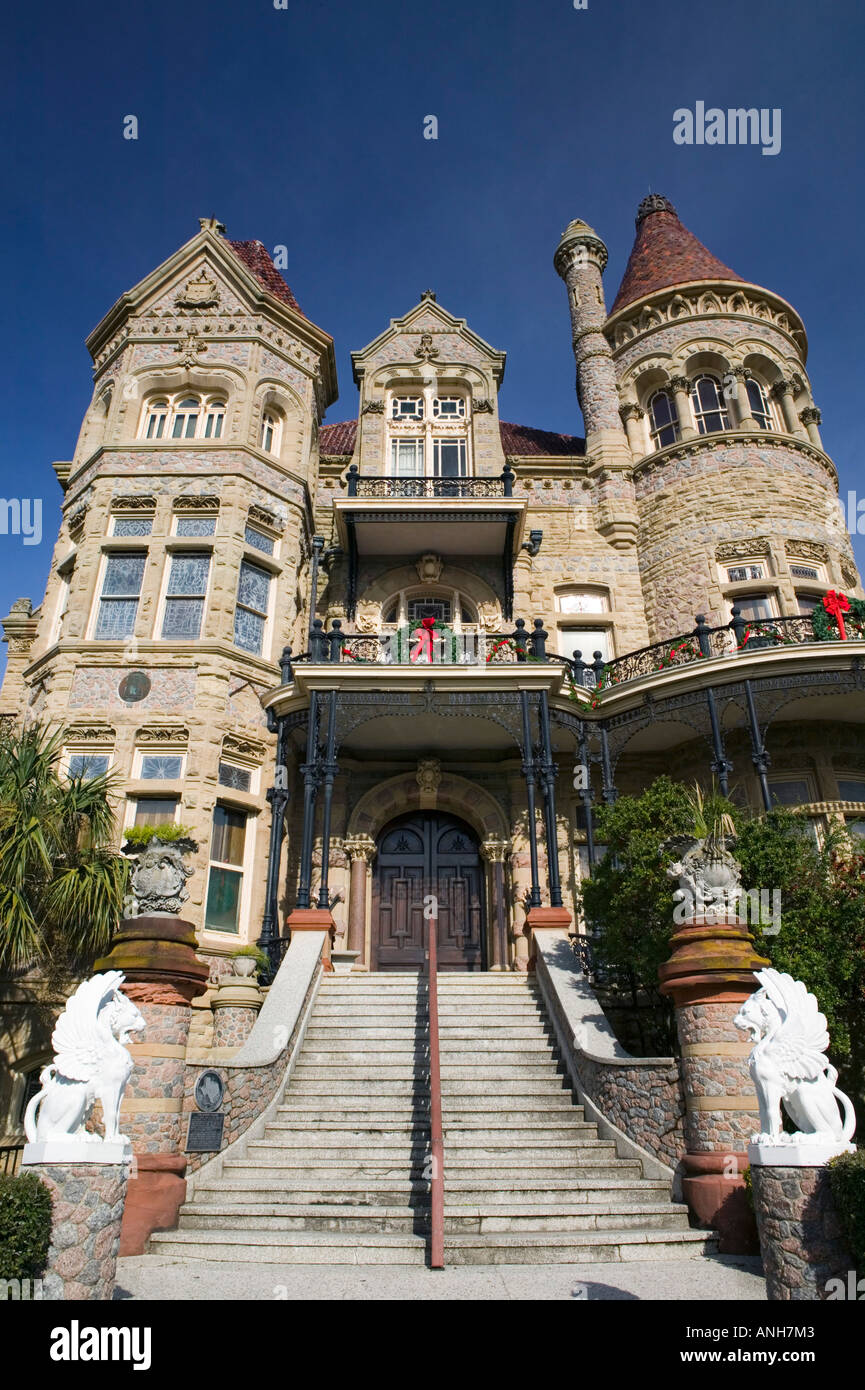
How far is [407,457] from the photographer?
779 inches

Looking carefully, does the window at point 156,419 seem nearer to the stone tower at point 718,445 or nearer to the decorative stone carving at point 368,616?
the decorative stone carving at point 368,616

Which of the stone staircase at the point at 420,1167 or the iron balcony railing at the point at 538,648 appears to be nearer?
the stone staircase at the point at 420,1167

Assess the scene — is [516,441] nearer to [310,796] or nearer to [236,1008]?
[310,796]

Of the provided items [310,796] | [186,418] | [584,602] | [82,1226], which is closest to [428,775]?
[310,796]

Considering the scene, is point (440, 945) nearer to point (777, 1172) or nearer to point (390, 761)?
point (390, 761)

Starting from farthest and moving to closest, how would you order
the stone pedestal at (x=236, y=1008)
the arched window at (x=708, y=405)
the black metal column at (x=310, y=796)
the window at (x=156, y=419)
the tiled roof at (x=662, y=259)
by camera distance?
the tiled roof at (x=662, y=259), the arched window at (x=708, y=405), the window at (x=156, y=419), the black metal column at (x=310, y=796), the stone pedestal at (x=236, y=1008)

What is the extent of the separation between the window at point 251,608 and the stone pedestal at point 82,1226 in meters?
11.1

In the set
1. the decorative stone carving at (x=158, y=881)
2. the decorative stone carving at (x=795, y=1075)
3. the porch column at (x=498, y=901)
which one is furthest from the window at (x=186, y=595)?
the decorative stone carving at (x=795, y=1075)

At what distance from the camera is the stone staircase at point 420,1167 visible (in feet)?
21.9

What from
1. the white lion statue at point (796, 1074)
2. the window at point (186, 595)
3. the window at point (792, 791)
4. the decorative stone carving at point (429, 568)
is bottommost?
the white lion statue at point (796, 1074)

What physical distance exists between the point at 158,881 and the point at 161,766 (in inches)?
255

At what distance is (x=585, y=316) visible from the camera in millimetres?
22281
